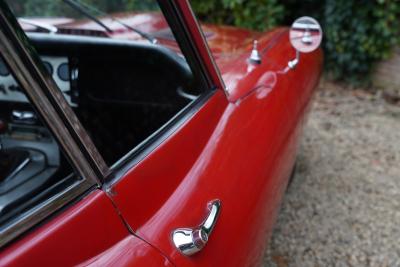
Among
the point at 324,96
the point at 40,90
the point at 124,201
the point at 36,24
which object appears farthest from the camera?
the point at 324,96

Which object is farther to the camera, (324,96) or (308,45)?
(324,96)

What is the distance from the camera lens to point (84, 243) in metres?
0.93

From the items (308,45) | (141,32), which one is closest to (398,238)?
(308,45)

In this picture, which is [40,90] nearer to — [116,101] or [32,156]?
[32,156]

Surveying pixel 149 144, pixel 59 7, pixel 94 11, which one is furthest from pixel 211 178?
pixel 59 7

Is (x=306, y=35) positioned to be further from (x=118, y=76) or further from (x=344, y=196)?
(x=344, y=196)

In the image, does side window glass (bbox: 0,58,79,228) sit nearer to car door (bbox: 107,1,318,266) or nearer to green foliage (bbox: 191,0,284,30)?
car door (bbox: 107,1,318,266)

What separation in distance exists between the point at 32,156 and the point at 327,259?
5.51 feet

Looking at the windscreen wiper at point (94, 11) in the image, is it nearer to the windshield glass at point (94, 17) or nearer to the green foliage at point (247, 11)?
the windshield glass at point (94, 17)

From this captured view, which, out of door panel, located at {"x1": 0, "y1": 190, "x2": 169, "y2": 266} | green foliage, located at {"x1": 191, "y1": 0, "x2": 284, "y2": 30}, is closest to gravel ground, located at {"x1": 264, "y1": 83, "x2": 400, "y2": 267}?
green foliage, located at {"x1": 191, "y1": 0, "x2": 284, "y2": 30}

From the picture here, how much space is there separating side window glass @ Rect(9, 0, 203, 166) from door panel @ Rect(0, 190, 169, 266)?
768mm

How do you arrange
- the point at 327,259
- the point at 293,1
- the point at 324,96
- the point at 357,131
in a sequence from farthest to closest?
the point at 293,1 < the point at 324,96 < the point at 357,131 < the point at 327,259

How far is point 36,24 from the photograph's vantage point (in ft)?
7.17

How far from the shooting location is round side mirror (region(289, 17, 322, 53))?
1993 millimetres
